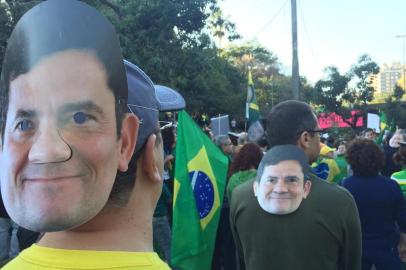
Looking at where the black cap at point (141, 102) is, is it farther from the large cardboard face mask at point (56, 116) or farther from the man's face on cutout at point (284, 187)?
the man's face on cutout at point (284, 187)

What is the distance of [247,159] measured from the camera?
4.91 meters

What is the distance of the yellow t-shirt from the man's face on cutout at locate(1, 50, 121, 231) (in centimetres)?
14

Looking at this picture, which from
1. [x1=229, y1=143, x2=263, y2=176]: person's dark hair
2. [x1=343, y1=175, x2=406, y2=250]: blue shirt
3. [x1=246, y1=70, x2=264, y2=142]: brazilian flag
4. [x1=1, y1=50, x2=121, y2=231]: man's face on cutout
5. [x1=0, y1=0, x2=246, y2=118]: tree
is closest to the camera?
[x1=1, y1=50, x2=121, y2=231]: man's face on cutout

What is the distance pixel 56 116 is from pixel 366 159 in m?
3.47

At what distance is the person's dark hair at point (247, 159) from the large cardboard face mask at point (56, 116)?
4.03 meters

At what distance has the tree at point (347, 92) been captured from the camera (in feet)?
74.3

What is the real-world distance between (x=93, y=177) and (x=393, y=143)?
286 inches

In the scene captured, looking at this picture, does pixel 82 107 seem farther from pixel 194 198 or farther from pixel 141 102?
pixel 194 198

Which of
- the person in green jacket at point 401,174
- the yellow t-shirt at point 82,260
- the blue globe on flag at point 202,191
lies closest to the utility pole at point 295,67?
the person in green jacket at point 401,174

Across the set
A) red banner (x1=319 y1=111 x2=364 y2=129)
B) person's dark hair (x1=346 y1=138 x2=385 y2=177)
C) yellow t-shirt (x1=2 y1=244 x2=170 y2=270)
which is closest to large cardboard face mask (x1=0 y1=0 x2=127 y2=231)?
yellow t-shirt (x1=2 y1=244 x2=170 y2=270)

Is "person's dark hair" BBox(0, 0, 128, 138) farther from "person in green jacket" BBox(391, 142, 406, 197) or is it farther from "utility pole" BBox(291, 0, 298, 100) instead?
"utility pole" BBox(291, 0, 298, 100)

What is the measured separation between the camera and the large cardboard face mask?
873 mm

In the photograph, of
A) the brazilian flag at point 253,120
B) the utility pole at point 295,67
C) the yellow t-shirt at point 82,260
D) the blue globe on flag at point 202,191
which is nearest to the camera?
the yellow t-shirt at point 82,260

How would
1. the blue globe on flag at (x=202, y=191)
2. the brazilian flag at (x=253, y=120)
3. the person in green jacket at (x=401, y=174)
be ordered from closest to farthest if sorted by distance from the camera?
the blue globe on flag at (x=202, y=191), the person in green jacket at (x=401, y=174), the brazilian flag at (x=253, y=120)
